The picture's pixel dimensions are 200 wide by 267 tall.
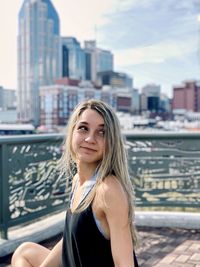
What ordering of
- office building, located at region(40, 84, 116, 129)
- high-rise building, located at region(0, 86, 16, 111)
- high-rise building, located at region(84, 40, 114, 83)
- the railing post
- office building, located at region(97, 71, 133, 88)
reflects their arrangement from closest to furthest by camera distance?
the railing post, high-rise building, located at region(0, 86, 16, 111), office building, located at region(40, 84, 116, 129), office building, located at region(97, 71, 133, 88), high-rise building, located at region(84, 40, 114, 83)

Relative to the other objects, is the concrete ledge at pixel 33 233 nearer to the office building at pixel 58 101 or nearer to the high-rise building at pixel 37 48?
the office building at pixel 58 101

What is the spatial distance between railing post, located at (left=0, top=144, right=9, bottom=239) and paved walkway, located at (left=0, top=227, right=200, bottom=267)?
26 centimetres

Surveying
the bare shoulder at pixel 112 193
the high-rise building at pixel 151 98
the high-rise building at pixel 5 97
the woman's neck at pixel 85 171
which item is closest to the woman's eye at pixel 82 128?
the woman's neck at pixel 85 171

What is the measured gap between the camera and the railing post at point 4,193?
10.9 feet

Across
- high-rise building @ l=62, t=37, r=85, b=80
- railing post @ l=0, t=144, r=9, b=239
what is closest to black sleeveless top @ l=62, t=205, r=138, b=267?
railing post @ l=0, t=144, r=9, b=239

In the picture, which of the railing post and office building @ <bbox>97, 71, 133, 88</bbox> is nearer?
the railing post

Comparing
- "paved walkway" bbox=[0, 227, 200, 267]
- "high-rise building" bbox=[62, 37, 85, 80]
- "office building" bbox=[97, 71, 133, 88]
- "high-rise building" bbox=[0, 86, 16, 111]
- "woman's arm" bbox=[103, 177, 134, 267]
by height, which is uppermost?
"high-rise building" bbox=[62, 37, 85, 80]

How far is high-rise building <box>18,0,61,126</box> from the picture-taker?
143 metres

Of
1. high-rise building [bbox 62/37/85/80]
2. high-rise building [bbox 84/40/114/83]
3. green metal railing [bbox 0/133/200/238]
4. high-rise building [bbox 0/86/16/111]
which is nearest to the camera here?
green metal railing [bbox 0/133/200/238]

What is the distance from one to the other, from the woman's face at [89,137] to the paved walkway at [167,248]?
6.18 feet

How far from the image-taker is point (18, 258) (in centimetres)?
177

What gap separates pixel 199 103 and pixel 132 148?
453ft

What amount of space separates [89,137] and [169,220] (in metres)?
3.06

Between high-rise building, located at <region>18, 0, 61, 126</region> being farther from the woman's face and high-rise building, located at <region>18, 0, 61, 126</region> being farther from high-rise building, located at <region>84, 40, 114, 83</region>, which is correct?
the woman's face
